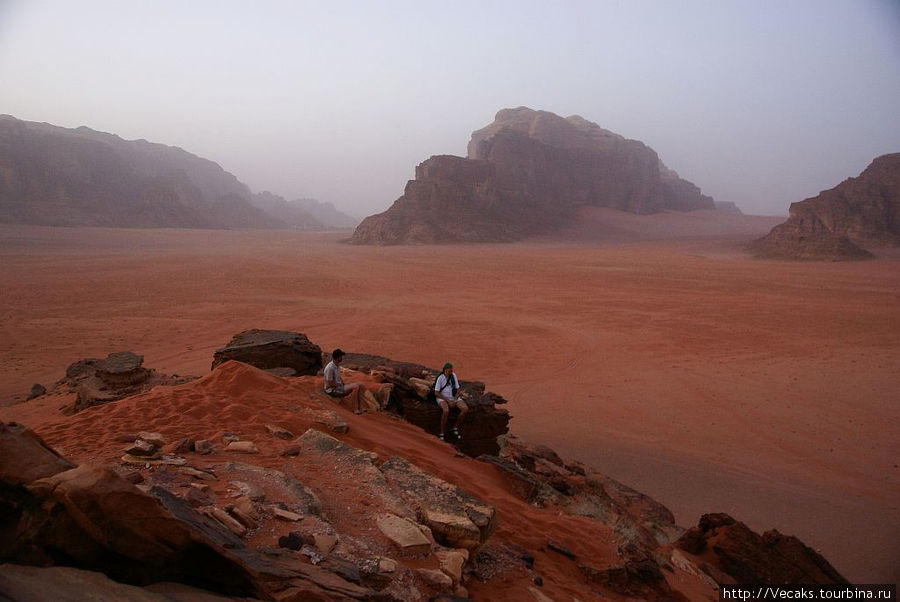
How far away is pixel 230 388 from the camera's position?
6.87m

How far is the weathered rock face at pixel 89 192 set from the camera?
75312mm

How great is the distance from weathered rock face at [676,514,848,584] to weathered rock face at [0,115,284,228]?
87461 millimetres

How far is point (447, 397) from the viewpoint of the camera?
791 cm

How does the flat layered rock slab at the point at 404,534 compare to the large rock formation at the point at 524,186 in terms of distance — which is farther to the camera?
the large rock formation at the point at 524,186

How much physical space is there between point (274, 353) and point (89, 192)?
95.6 m

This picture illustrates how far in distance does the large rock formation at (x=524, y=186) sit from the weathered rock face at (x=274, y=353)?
180 feet

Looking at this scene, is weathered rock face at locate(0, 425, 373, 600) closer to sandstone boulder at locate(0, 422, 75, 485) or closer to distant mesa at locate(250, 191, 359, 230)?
sandstone boulder at locate(0, 422, 75, 485)

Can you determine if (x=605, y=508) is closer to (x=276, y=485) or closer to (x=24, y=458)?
(x=276, y=485)

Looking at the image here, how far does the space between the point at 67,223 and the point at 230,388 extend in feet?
280

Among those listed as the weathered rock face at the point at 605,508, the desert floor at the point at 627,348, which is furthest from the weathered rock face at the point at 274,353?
the weathered rock face at the point at 605,508

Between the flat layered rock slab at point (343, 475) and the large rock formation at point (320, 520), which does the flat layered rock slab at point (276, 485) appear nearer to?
the large rock formation at point (320, 520)

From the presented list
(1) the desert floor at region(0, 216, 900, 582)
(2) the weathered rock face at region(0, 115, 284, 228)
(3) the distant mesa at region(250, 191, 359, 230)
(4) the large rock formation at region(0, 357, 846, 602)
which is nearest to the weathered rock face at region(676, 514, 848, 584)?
(4) the large rock formation at region(0, 357, 846, 602)

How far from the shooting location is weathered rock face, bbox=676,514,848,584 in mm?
5363

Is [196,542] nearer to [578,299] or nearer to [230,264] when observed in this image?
[578,299]
